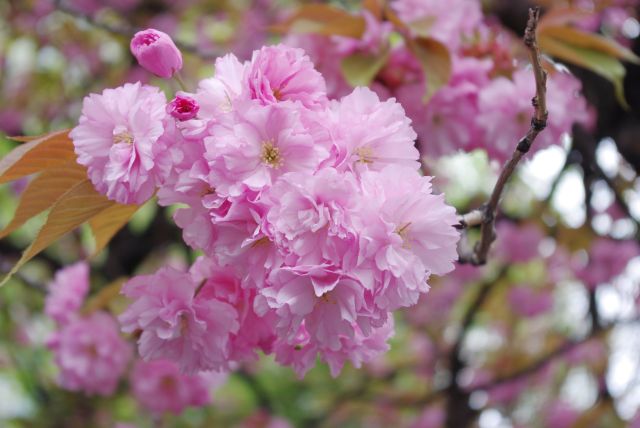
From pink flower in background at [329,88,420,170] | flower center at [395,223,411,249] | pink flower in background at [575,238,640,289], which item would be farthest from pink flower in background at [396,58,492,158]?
pink flower in background at [575,238,640,289]

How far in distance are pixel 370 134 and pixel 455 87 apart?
635 mm

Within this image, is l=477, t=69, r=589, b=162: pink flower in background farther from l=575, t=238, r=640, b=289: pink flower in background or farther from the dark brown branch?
l=575, t=238, r=640, b=289: pink flower in background

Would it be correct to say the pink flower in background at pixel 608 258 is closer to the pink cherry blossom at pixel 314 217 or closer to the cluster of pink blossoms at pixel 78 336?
the cluster of pink blossoms at pixel 78 336

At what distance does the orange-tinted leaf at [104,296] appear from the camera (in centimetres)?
138

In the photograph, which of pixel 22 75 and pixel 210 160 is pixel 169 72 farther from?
pixel 22 75

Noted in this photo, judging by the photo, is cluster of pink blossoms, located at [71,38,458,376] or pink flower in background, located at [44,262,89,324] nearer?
cluster of pink blossoms, located at [71,38,458,376]

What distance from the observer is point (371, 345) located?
0.88 meters

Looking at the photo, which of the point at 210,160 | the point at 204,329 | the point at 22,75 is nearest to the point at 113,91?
the point at 210,160

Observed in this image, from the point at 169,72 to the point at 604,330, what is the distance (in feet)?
7.64

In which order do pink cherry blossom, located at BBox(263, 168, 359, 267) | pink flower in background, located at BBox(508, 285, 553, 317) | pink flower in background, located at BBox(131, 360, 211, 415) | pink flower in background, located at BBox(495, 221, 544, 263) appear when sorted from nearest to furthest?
1. pink cherry blossom, located at BBox(263, 168, 359, 267)
2. pink flower in background, located at BBox(131, 360, 211, 415)
3. pink flower in background, located at BBox(495, 221, 544, 263)
4. pink flower in background, located at BBox(508, 285, 553, 317)

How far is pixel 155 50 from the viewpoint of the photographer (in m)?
0.79

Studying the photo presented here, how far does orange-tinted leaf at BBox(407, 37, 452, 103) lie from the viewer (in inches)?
49.1

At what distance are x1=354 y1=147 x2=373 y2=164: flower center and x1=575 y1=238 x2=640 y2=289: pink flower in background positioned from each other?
1981 mm

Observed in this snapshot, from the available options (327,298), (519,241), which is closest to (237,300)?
(327,298)
